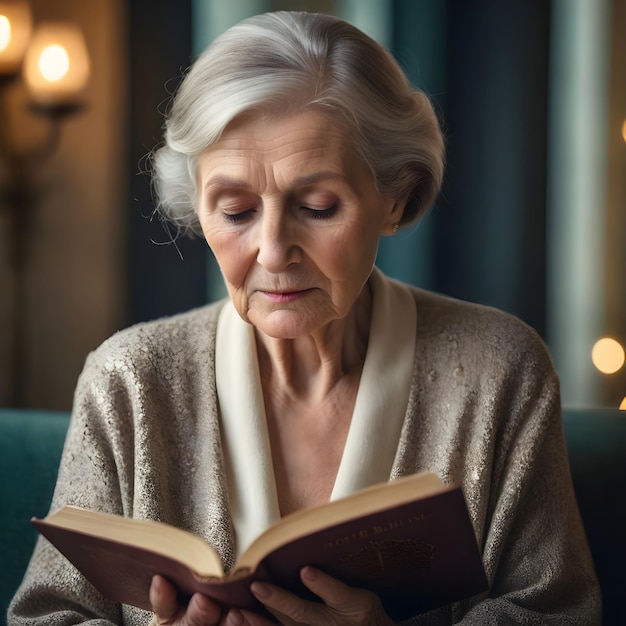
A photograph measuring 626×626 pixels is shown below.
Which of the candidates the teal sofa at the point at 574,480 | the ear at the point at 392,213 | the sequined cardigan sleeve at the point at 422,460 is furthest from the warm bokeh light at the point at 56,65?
the ear at the point at 392,213

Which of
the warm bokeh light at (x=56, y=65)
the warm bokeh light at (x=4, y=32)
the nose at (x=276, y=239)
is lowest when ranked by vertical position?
the nose at (x=276, y=239)

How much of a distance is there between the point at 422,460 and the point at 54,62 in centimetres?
207

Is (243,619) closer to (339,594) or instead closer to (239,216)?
(339,594)

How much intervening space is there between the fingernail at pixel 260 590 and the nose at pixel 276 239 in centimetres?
47

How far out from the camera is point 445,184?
2.74m

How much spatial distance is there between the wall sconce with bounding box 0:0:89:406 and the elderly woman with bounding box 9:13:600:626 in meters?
1.62

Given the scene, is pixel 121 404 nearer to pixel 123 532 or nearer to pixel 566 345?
pixel 123 532

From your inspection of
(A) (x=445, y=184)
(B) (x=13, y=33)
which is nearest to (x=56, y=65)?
(B) (x=13, y=33)

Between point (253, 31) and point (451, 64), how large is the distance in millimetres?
1392

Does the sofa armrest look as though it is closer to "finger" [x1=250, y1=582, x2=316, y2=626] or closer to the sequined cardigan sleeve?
the sequined cardigan sleeve

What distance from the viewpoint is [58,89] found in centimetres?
308

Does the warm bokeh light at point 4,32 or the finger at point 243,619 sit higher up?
the warm bokeh light at point 4,32

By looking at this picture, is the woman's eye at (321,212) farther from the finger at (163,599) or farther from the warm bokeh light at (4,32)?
the warm bokeh light at (4,32)

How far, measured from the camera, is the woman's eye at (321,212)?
140 cm
